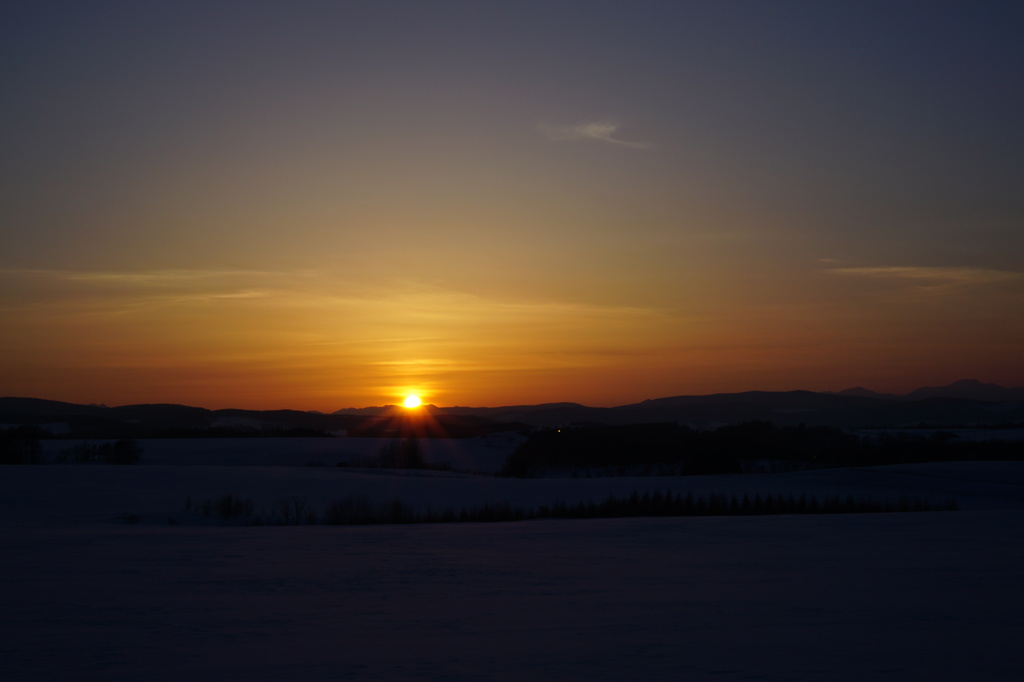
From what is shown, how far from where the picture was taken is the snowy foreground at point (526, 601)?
17.6 ft

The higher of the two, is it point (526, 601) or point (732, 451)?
point (526, 601)

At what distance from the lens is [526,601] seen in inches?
294

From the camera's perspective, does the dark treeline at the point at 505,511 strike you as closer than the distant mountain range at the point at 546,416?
Yes

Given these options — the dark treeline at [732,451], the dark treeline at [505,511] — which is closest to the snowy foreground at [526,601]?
the dark treeline at [505,511]

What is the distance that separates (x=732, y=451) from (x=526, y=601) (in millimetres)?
40420

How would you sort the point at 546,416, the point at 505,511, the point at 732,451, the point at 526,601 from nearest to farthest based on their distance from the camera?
the point at 526,601
the point at 505,511
the point at 732,451
the point at 546,416

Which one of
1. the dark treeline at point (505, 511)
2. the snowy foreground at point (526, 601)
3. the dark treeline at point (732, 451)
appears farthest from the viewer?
the dark treeline at point (732, 451)

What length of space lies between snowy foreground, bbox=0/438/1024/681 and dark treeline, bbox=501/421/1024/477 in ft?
79.4

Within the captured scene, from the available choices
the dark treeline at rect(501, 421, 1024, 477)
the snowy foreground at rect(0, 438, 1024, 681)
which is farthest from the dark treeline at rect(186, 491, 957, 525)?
the dark treeline at rect(501, 421, 1024, 477)

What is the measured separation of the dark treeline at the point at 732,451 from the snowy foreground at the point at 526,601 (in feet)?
79.4

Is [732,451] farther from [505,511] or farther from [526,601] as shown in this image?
[526,601]

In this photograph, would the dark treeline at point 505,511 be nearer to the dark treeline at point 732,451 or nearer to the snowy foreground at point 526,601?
the snowy foreground at point 526,601

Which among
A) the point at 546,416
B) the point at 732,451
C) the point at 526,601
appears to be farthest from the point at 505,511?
the point at 546,416

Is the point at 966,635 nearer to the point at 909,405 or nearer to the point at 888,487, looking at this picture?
the point at 888,487
